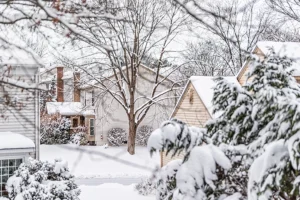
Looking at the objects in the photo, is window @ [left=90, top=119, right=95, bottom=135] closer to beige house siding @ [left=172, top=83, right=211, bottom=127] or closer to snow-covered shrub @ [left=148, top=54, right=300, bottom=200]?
beige house siding @ [left=172, top=83, right=211, bottom=127]

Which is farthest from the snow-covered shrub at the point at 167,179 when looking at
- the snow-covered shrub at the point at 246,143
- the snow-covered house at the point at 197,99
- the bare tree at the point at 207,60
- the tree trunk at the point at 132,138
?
the bare tree at the point at 207,60

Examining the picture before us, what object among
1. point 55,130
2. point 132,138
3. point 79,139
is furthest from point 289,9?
point 55,130

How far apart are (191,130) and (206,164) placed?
513 millimetres

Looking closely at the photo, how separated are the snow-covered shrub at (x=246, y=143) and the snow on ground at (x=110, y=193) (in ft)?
35.3

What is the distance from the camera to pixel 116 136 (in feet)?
101

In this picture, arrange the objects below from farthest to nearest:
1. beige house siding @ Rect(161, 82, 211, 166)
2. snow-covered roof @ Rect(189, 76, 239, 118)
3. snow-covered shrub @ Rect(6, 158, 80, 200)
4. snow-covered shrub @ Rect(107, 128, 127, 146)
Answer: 1. snow-covered shrub @ Rect(107, 128, 127, 146)
2. beige house siding @ Rect(161, 82, 211, 166)
3. snow-covered roof @ Rect(189, 76, 239, 118)
4. snow-covered shrub @ Rect(6, 158, 80, 200)

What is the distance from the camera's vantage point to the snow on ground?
15511 mm

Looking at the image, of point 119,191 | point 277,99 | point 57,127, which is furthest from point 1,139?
point 57,127

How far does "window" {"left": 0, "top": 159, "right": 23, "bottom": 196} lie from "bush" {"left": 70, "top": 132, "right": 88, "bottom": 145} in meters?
16.3

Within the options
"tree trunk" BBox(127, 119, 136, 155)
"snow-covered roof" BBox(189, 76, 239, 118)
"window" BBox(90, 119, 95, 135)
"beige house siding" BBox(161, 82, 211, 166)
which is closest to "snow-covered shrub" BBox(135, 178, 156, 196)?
"beige house siding" BBox(161, 82, 211, 166)

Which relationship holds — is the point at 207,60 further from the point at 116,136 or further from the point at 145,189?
the point at 145,189

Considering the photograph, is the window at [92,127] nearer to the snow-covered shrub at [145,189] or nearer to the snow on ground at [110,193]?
the snow on ground at [110,193]

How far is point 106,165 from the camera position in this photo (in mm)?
24891

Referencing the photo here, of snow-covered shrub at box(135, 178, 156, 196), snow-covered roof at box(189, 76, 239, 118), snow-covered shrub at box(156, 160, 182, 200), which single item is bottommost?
snow-covered shrub at box(135, 178, 156, 196)
